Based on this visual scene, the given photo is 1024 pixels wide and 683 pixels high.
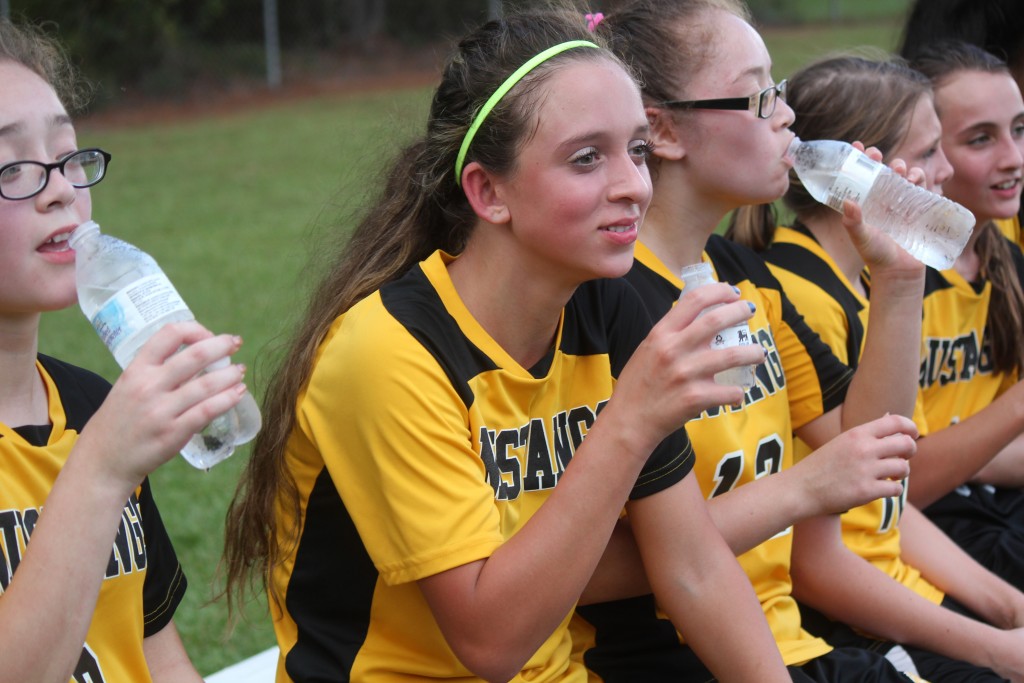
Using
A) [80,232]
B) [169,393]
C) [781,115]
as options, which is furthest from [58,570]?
[781,115]

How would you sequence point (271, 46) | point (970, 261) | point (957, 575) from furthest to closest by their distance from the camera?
point (271, 46) < point (970, 261) < point (957, 575)

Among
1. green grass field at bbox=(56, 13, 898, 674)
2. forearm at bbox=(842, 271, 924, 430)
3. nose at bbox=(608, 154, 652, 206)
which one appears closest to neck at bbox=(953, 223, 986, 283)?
green grass field at bbox=(56, 13, 898, 674)

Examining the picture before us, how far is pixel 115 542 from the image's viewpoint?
2.05 m

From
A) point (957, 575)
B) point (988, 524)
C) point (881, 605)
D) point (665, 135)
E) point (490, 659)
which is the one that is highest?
point (665, 135)

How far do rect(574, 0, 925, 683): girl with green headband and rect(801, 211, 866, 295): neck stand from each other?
376 millimetres

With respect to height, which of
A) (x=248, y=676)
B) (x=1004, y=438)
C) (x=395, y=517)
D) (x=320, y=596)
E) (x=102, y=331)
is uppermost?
(x=102, y=331)

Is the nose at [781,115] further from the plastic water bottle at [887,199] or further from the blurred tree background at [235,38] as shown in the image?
the blurred tree background at [235,38]

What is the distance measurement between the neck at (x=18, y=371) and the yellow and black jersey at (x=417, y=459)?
1.54 feet

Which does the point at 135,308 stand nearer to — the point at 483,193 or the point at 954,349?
the point at 483,193

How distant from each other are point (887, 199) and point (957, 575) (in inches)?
41.1

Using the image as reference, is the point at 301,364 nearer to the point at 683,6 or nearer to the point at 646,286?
the point at 646,286

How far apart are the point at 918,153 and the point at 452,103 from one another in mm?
1539

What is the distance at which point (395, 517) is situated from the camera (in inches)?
77.4

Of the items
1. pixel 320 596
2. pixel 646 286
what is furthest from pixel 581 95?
pixel 320 596
